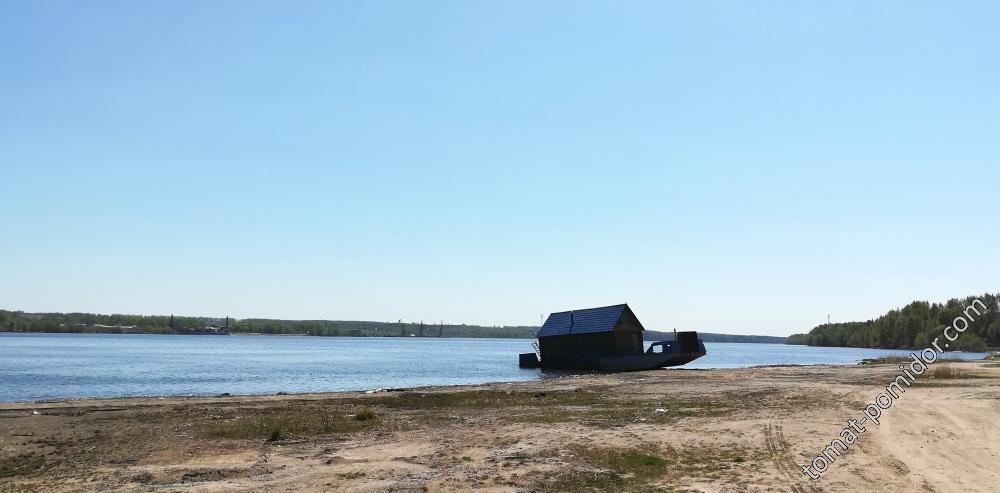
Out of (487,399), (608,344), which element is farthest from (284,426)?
(608,344)

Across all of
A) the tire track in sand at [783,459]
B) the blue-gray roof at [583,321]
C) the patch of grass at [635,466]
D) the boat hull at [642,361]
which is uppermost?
the blue-gray roof at [583,321]

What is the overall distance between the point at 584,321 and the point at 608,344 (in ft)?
15.1

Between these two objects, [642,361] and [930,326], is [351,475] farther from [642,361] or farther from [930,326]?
[930,326]

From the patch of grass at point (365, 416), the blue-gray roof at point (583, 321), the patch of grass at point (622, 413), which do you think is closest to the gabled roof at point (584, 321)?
the blue-gray roof at point (583, 321)

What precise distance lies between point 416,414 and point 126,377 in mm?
43747

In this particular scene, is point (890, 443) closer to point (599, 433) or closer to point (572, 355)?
point (599, 433)

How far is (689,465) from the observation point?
14.1 m

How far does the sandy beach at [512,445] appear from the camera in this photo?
1287 cm

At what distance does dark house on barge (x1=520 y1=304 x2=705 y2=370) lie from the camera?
2354 inches

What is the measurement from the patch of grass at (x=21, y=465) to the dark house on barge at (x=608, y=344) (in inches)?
1910

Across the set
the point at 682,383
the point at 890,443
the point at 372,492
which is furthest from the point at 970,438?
the point at 682,383

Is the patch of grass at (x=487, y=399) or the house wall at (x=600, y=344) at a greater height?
the house wall at (x=600, y=344)

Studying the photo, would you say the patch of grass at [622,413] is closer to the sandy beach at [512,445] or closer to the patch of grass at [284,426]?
the sandy beach at [512,445]

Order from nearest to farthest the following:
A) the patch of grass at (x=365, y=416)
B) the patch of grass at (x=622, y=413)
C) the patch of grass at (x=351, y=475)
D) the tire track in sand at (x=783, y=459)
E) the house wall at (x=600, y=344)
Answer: the tire track in sand at (x=783, y=459)
the patch of grass at (x=351, y=475)
the patch of grass at (x=622, y=413)
the patch of grass at (x=365, y=416)
the house wall at (x=600, y=344)
